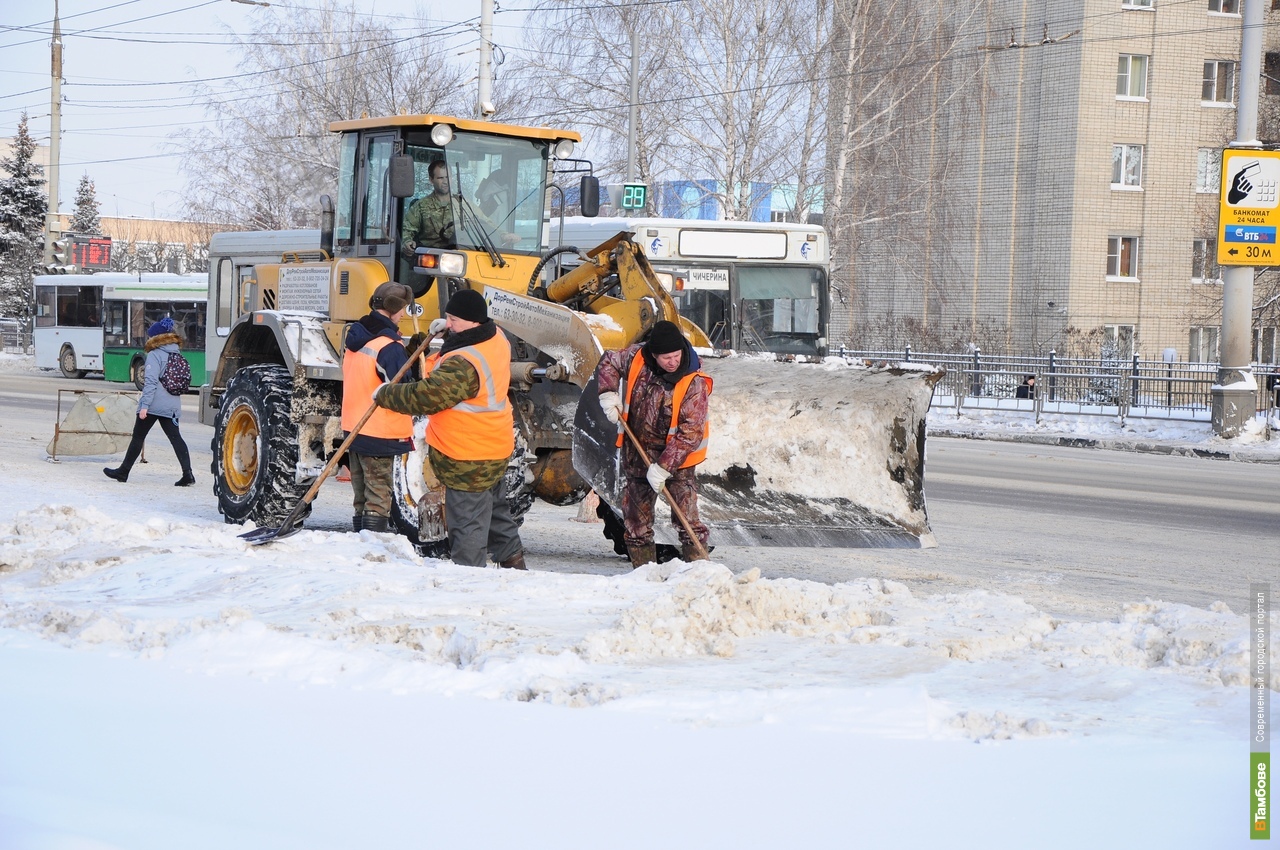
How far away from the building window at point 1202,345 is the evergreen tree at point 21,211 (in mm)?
40625

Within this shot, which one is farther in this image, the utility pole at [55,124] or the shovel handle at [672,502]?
the utility pole at [55,124]

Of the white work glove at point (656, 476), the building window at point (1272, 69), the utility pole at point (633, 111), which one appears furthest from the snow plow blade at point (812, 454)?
the building window at point (1272, 69)

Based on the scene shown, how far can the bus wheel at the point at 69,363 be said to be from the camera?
33750 mm

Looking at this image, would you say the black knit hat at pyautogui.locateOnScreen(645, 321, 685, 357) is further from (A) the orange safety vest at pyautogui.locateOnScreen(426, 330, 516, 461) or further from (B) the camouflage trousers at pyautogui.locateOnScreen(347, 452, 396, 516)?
(B) the camouflage trousers at pyautogui.locateOnScreen(347, 452, 396, 516)

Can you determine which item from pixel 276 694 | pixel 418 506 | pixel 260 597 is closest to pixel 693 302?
pixel 418 506

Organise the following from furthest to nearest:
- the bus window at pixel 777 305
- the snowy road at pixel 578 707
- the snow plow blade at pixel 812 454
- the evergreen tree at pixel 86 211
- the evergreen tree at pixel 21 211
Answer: the evergreen tree at pixel 86 211 → the evergreen tree at pixel 21 211 → the bus window at pixel 777 305 → the snow plow blade at pixel 812 454 → the snowy road at pixel 578 707

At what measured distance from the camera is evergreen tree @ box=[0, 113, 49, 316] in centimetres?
5194

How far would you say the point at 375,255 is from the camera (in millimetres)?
9867

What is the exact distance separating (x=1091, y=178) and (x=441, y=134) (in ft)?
102

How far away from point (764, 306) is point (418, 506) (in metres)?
10.2

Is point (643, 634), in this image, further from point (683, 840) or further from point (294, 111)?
point (294, 111)

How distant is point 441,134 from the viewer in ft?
30.8

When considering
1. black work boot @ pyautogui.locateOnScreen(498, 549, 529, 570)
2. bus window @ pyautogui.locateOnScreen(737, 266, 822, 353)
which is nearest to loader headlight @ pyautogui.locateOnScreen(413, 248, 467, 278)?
black work boot @ pyautogui.locateOnScreen(498, 549, 529, 570)

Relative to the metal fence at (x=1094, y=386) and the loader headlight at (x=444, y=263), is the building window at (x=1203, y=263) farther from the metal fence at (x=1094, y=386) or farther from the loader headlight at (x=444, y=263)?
the loader headlight at (x=444, y=263)
